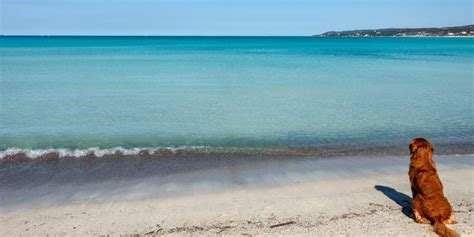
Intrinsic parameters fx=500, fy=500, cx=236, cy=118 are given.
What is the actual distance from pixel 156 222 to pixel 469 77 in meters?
29.2

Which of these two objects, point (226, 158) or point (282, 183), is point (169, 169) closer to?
point (226, 158)

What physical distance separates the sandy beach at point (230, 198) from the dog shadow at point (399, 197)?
0.02 meters

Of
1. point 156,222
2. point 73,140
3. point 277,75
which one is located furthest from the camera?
point 277,75

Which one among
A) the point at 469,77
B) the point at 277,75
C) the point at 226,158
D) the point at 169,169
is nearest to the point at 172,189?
the point at 169,169

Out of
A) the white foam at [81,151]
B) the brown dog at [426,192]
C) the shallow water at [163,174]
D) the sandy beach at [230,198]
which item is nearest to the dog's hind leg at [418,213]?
the brown dog at [426,192]

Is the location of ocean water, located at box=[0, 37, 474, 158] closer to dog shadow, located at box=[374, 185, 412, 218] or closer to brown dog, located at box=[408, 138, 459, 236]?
dog shadow, located at box=[374, 185, 412, 218]

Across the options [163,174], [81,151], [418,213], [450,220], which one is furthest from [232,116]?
[450,220]

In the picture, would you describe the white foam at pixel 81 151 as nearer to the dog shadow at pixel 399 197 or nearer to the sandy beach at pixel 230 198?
the sandy beach at pixel 230 198

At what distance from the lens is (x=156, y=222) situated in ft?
24.6

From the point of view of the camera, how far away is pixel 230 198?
8531mm

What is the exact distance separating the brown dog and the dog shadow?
0.40m

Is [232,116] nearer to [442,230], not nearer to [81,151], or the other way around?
[81,151]

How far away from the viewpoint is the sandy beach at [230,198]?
723 centimetres

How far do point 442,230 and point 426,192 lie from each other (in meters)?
0.58
